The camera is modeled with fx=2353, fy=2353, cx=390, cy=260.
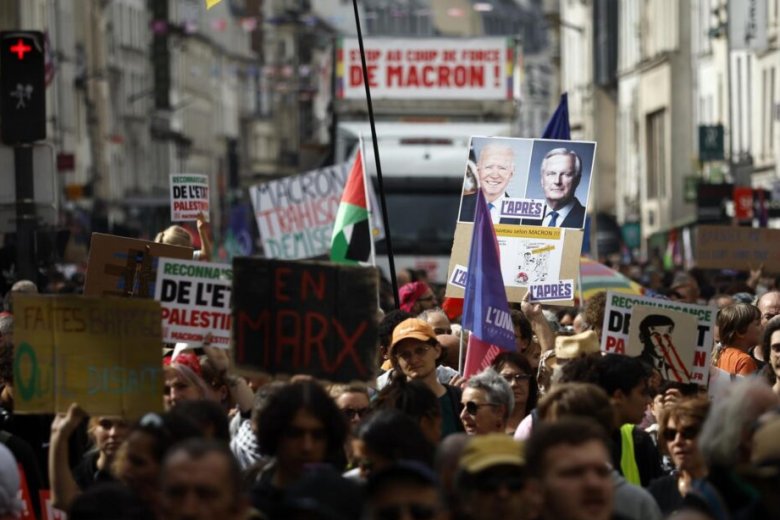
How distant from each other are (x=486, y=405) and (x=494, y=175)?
507 centimetres

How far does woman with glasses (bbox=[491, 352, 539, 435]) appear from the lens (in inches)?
405

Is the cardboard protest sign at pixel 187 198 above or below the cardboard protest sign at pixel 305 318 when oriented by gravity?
above

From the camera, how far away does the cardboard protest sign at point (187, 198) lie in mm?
16219

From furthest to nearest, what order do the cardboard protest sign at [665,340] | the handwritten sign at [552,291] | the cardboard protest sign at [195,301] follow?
the handwritten sign at [552,291] < the cardboard protest sign at [665,340] < the cardboard protest sign at [195,301]

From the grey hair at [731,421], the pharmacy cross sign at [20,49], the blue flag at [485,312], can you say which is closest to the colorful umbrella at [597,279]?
the pharmacy cross sign at [20,49]

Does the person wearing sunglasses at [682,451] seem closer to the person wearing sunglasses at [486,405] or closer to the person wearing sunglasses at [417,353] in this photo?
the person wearing sunglasses at [486,405]

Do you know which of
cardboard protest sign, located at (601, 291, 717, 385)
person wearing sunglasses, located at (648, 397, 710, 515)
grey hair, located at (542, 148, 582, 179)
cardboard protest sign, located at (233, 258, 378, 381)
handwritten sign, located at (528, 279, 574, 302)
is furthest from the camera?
grey hair, located at (542, 148, 582, 179)

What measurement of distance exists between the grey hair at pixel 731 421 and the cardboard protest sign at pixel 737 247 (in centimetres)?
1215

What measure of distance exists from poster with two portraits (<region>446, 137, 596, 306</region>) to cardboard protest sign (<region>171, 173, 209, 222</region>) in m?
2.75

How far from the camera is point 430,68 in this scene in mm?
28312

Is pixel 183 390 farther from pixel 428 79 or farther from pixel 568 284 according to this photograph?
pixel 428 79

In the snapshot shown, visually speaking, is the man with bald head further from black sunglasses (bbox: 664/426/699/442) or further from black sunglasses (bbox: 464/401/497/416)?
black sunglasses (bbox: 664/426/699/442)

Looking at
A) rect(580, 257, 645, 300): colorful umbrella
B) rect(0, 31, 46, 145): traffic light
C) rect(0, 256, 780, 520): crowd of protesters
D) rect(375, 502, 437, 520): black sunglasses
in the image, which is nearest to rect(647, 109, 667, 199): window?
rect(580, 257, 645, 300): colorful umbrella

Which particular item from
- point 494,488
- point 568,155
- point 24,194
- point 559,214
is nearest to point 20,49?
point 24,194
